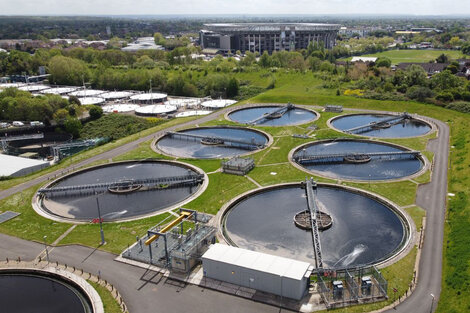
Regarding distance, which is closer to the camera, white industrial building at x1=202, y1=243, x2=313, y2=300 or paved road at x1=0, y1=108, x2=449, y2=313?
paved road at x1=0, y1=108, x2=449, y2=313

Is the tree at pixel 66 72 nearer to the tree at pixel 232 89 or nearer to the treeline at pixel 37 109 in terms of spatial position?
the treeline at pixel 37 109

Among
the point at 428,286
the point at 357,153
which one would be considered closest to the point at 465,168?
the point at 357,153

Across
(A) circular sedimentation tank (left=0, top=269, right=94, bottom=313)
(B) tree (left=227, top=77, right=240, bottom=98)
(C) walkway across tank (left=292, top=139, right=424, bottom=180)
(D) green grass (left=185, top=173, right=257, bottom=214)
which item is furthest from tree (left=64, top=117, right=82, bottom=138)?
(A) circular sedimentation tank (left=0, top=269, right=94, bottom=313)

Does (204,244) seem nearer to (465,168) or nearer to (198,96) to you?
(465,168)

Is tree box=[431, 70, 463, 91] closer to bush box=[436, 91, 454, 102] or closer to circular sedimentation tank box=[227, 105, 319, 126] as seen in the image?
bush box=[436, 91, 454, 102]

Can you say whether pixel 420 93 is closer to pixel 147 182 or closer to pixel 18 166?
pixel 147 182

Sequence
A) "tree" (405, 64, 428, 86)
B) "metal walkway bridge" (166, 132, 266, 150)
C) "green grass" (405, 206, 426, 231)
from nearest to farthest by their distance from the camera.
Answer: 1. "green grass" (405, 206, 426, 231)
2. "metal walkway bridge" (166, 132, 266, 150)
3. "tree" (405, 64, 428, 86)
